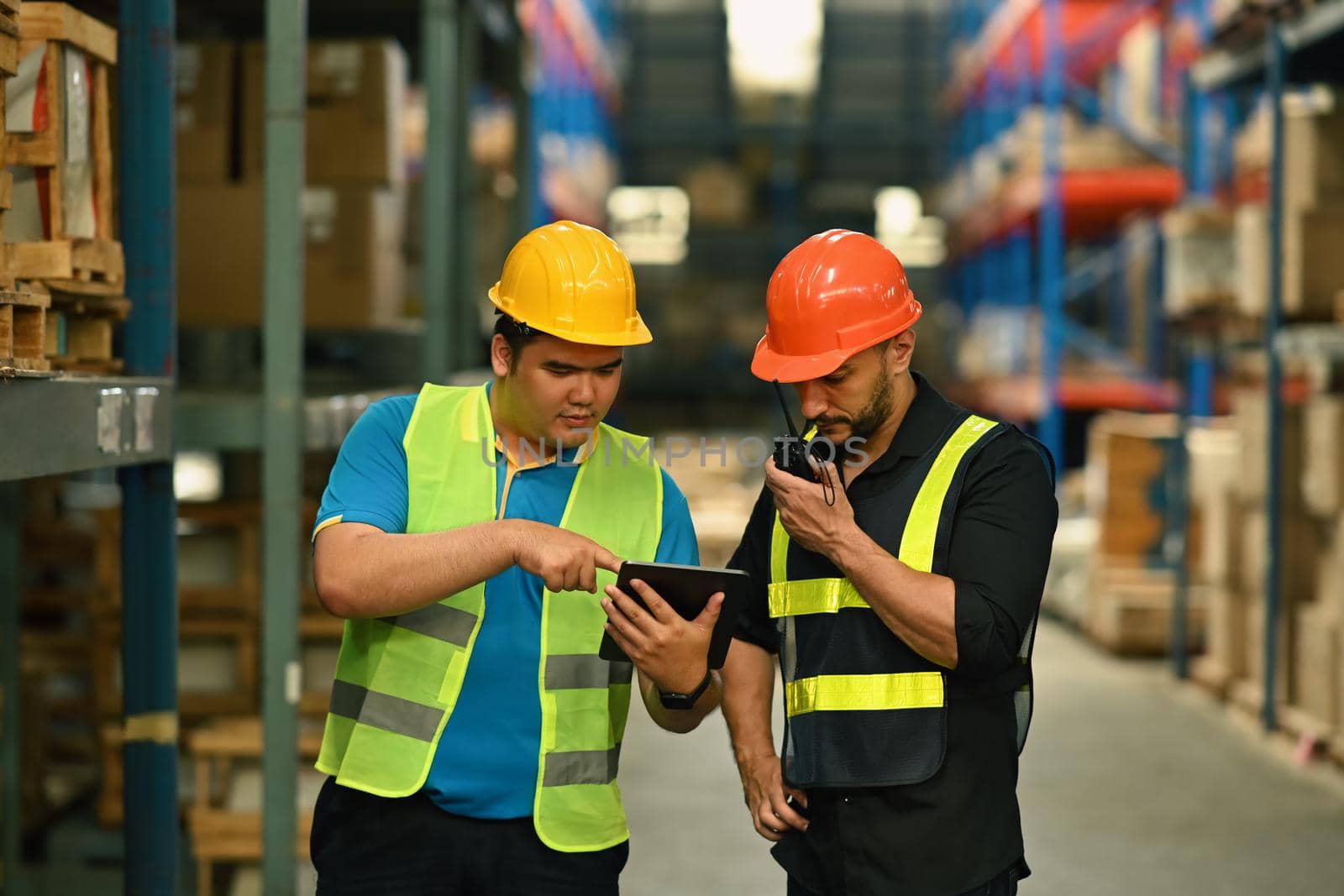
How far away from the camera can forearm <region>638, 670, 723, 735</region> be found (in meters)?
2.39

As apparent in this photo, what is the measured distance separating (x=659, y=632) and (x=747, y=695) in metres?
0.42

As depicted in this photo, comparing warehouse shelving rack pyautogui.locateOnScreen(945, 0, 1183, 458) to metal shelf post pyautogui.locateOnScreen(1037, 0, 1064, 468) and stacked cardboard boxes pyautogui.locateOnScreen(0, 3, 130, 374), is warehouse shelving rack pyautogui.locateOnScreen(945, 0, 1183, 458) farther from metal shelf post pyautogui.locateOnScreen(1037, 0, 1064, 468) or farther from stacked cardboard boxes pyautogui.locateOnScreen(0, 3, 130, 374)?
stacked cardboard boxes pyautogui.locateOnScreen(0, 3, 130, 374)

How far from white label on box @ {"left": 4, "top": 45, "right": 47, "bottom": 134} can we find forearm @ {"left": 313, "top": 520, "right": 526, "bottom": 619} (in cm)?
141

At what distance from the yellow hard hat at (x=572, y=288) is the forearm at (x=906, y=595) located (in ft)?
1.51

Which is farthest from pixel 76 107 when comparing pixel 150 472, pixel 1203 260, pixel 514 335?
pixel 1203 260

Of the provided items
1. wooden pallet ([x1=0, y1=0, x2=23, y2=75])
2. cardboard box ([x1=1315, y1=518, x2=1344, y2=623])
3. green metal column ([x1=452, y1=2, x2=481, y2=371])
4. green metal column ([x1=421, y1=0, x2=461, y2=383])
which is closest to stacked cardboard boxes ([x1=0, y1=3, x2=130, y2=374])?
wooden pallet ([x1=0, y1=0, x2=23, y2=75])

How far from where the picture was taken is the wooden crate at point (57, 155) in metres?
3.06

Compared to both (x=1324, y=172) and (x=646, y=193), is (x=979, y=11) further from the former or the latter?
(x=1324, y=172)

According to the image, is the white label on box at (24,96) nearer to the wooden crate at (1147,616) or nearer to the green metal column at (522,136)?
the green metal column at (522,136)

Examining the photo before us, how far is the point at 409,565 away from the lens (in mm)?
2195

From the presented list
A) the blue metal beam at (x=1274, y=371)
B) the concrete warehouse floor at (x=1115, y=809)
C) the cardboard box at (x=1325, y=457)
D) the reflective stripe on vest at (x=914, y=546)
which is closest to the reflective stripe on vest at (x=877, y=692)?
the reflective stripe on vest at (x=914, y=546)

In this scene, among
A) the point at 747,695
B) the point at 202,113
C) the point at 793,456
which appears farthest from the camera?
the point at 202,113

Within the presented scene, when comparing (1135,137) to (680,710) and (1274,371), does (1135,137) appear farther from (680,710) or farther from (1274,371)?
(680,710)

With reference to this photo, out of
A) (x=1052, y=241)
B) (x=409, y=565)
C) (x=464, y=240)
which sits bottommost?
(x=409, y=565)
